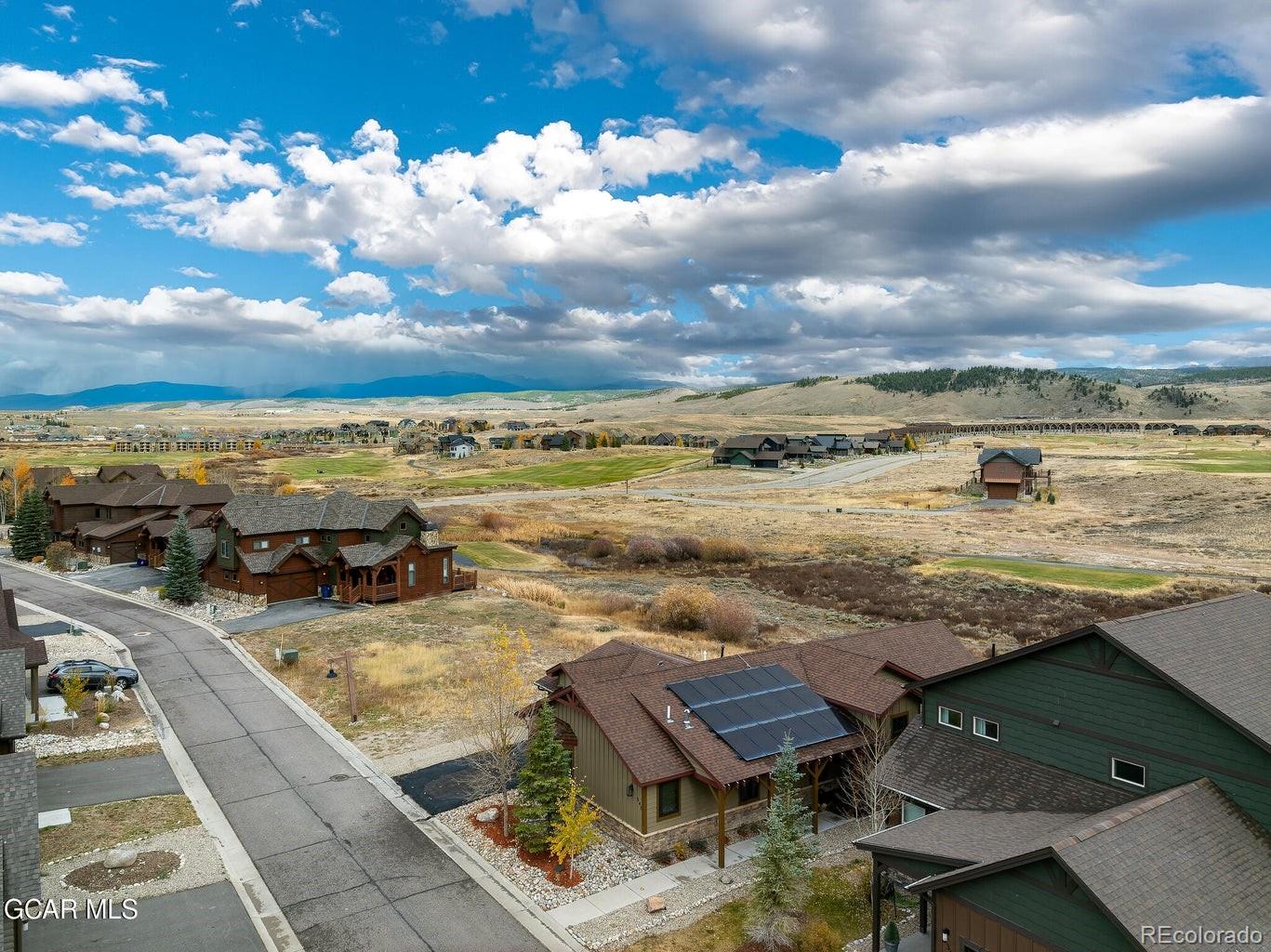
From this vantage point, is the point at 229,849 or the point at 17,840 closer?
the point at 17,840

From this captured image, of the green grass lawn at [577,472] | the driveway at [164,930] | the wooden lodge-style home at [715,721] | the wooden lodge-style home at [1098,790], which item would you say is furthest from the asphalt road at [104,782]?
the green grass lawn at [577,472]

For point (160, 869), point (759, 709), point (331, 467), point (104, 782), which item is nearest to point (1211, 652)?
point (759, 709)

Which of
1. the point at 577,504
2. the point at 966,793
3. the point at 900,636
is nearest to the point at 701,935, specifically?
the point at 966,793

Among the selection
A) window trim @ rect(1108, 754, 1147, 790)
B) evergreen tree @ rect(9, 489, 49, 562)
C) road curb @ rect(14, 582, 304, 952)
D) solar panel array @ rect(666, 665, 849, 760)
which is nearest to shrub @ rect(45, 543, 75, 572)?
evergreen tree @ rect(9, 489, 49, 562)

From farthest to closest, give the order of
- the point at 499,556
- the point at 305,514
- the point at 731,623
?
the point at 499,556 < the point at 305,514 < the point at 731,623

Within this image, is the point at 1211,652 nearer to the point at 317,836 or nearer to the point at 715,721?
the point at 715,721

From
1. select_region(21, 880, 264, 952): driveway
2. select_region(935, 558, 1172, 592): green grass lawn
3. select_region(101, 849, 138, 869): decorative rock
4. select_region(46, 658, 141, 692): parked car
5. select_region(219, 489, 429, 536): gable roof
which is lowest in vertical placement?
select_region(935, 558, 1172, 592): green grass lawn

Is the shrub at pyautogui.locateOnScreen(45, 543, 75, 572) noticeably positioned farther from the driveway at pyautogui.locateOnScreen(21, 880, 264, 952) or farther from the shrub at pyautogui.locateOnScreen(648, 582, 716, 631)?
the driveway at pyautogui.locateOnScreen(21, 880, 264, 952)

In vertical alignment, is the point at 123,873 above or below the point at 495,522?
below
